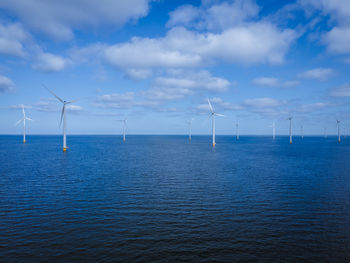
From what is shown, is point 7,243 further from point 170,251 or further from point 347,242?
point 347,242

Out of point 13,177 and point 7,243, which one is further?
point 13,177

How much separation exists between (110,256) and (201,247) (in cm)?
791

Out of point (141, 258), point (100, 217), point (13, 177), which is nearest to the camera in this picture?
point (141, 258)

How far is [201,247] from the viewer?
20.5 metres

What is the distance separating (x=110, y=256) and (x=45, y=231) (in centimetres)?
911

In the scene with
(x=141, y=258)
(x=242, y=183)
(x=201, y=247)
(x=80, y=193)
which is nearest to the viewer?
(x=141, y=258)

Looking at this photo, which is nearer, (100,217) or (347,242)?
(347,242)

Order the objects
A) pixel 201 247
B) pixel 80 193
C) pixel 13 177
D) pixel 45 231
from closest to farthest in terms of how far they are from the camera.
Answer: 1. pixel 201 247
2. pixel 45 231
3. pixel 80 193
4. pixel 13 177

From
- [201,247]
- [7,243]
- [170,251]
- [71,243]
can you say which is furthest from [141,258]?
[7,243]

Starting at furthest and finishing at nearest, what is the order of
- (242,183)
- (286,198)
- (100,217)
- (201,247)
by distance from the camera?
(242,183), (286,198), (100,217), (201,247)

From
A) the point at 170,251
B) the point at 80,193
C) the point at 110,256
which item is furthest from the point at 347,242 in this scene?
the point at 80,193

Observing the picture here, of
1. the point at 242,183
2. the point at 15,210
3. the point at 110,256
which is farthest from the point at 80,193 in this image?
the point at 242,183

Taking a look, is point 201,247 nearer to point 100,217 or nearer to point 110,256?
point 110,256

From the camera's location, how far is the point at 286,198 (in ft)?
117
